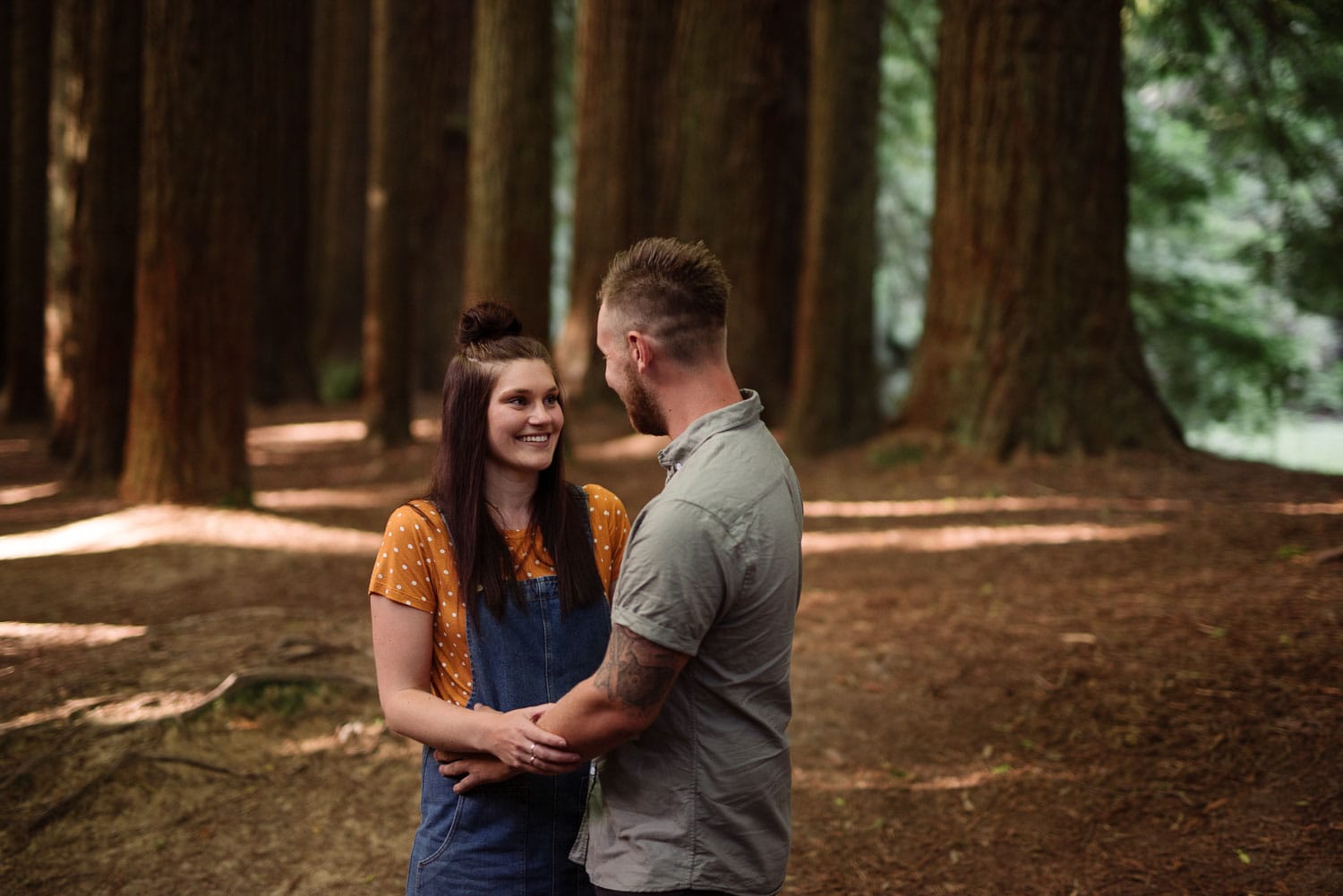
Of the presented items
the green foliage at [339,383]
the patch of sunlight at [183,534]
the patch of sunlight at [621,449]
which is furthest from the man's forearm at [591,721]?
the green foliage at [339,383]

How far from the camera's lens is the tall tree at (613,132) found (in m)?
14.0

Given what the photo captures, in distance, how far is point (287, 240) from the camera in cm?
1647

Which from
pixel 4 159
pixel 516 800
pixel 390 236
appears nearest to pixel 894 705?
pixel 516 800

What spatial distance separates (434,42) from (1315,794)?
48.9 ft

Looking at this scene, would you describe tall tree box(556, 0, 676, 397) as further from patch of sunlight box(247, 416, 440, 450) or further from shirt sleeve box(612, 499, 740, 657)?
shirt sleeve box(612, 499, 740, 657)

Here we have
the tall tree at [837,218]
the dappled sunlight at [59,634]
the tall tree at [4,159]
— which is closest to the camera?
the dappled sunlight at [59,634]

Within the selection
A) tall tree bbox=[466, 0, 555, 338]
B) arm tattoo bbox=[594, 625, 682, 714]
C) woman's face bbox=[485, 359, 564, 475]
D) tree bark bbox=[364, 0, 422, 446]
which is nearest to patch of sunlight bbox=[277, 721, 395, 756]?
woman's face bbox=[485, 359, 564, 475]

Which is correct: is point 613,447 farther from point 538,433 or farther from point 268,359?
point 538,433

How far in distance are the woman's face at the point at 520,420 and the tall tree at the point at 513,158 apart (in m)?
7.24

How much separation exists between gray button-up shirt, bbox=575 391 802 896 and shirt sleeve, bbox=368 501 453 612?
603 millimetres

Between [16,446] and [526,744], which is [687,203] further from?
[526,744]

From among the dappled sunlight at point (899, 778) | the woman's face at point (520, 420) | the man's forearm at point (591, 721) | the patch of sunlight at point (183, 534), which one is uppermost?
the woman's face at point (520, 420)

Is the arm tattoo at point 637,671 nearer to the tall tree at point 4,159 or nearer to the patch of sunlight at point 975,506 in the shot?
the patch of sunlight at point 975,506

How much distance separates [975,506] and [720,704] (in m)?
6.66
